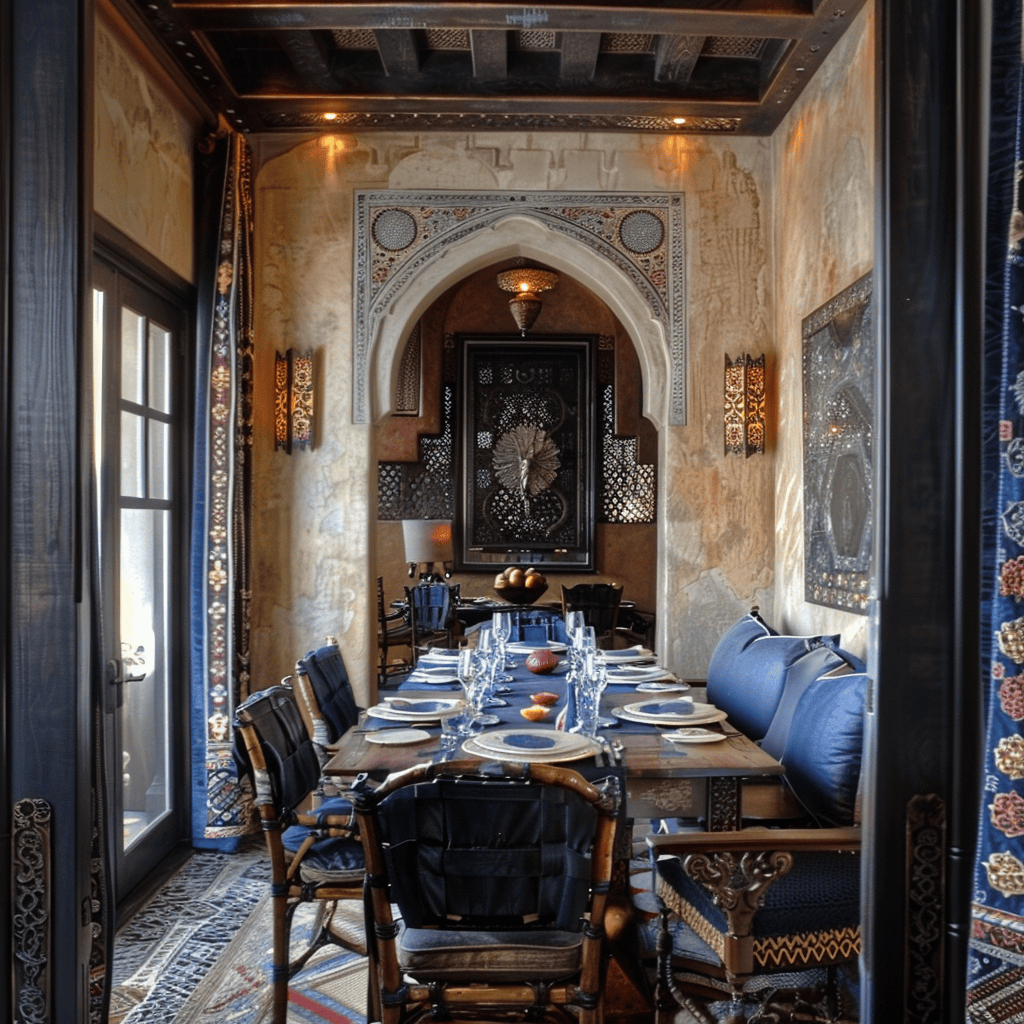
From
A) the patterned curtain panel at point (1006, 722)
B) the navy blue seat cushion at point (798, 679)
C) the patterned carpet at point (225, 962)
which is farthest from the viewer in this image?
the navy blue seat cushion at point (798, 679)

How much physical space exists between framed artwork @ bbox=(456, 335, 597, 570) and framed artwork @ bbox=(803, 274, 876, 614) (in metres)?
4.84

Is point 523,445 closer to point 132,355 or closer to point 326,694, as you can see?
point 132,355

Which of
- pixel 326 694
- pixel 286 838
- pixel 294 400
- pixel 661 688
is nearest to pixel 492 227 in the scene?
pixel 294 400

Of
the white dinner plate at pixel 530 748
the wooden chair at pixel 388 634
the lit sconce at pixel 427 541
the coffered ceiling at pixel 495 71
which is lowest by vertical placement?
the wooden chair at pixel 388 634

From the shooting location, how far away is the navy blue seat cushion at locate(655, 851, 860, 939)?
235cm

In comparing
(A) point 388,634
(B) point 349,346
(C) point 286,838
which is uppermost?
(B) point 349,346

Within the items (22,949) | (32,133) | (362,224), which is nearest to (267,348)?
(362,224)

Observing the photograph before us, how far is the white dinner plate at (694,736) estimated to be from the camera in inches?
121

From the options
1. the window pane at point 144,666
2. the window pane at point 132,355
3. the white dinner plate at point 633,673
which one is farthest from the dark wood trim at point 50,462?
the white dinner plate at point 633,673

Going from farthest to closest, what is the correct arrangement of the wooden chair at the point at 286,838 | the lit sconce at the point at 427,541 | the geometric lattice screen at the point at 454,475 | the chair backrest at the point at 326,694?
the geometric lattice screen at the point at 454,475 < the lit sconce at the point at 427,541 < the chair backrest at the point at 326,694 < the wooden chair at the point at 286,838

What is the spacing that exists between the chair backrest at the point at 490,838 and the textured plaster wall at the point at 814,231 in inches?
85.0

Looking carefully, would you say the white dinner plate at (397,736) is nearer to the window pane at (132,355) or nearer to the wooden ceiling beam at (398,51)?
the window pane at (132,355)

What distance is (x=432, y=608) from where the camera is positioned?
7949 mm

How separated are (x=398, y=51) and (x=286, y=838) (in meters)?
3.45
